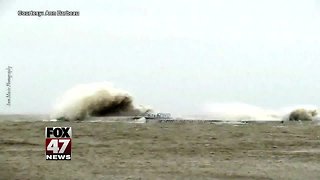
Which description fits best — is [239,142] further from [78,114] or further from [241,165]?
[78,114]

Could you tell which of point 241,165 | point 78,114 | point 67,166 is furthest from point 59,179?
point 78,114

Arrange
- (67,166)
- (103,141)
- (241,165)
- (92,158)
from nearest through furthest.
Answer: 1. (67,166)
2. (241,165)
3. (92,158)
4. (103,141)

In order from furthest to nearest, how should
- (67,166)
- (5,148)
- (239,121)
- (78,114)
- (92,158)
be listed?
(239,121), (78,114), (5,148), (92,158), (67,166)

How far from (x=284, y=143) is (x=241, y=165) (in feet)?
28.6

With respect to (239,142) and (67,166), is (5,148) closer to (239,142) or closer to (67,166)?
(67,166)

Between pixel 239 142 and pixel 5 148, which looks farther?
pixel 239 142

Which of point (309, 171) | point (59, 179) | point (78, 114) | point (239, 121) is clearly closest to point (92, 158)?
point (59, 179)

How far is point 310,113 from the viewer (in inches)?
2346

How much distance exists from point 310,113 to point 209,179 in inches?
1862

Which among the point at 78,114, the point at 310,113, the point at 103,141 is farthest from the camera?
A: the point at 310,113

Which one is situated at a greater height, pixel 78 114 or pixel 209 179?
pixel 78 114

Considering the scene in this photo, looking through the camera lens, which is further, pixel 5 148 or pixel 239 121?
pixel 239 121

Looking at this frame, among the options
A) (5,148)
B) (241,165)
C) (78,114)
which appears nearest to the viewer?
(241,165)

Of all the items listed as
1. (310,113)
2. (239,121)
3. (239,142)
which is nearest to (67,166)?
(239,142)
